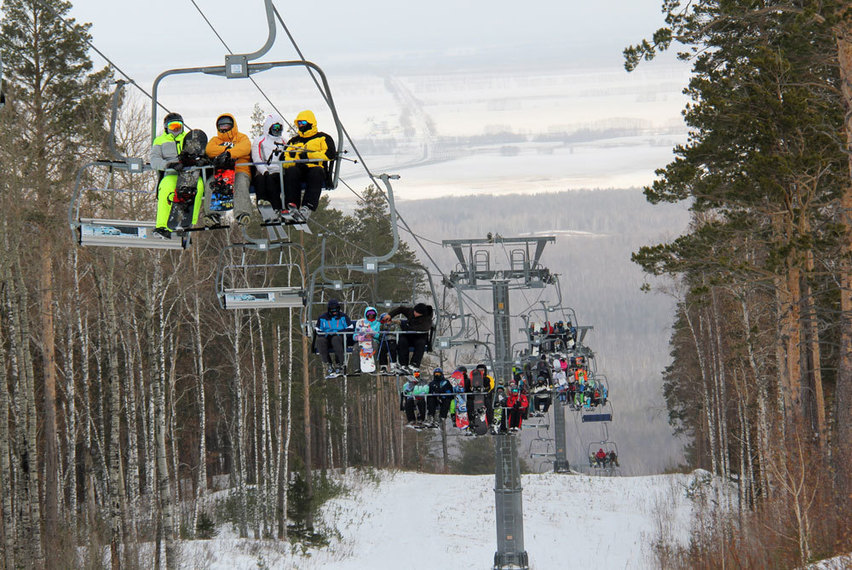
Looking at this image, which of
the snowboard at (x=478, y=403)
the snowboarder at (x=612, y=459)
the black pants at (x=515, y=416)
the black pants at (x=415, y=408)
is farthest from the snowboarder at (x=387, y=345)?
the snowboarder at (x=612, y=459)

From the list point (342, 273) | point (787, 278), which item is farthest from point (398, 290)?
point (787, 278)

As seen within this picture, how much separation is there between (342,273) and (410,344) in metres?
28.5

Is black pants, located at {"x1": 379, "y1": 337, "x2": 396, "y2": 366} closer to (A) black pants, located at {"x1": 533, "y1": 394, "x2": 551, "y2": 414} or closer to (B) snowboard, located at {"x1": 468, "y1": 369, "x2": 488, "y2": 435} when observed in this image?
(B) snowboard, located at {"x1": 468, "y1": 369, "x2": 488, "y2": 435}

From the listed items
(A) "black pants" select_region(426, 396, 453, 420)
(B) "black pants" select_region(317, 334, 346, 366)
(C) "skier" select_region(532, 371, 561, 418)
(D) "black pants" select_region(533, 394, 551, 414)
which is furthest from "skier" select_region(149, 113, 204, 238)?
(D) "black pants" select_region(533, 394, 551, 414)

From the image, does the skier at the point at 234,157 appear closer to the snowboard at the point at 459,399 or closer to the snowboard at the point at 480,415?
the snowboard at the point at 459,399

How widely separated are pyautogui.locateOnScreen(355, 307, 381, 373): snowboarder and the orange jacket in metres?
4.69

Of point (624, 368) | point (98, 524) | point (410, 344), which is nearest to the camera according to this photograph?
point (410, 344)

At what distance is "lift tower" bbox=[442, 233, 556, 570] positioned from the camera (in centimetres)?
2241

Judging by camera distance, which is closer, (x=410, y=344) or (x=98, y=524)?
(x=410, y=344)

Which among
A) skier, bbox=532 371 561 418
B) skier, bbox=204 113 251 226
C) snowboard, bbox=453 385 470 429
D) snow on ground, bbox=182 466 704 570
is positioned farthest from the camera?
snow on ground, bbox=182 466 704 570

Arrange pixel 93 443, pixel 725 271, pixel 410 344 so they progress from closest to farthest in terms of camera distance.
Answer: pixel 410 344 → pixel 725 271 → pixel 93 443

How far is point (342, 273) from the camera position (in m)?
43.1

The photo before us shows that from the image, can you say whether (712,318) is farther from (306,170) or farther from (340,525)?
(306,170)

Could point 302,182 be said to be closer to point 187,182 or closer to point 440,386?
point 187,182
